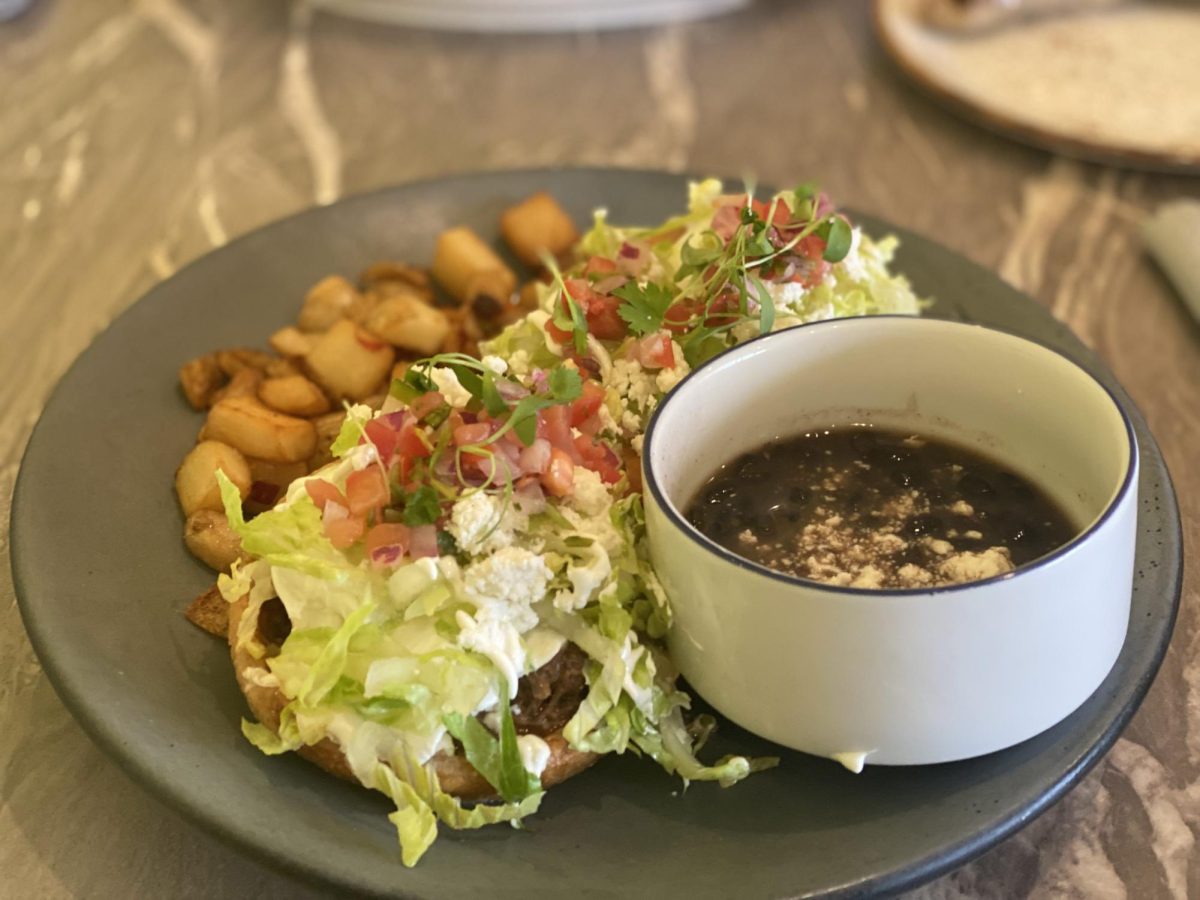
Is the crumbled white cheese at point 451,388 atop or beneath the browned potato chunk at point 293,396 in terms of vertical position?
atop

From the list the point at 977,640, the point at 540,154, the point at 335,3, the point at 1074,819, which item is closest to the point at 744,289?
the point at 977,640

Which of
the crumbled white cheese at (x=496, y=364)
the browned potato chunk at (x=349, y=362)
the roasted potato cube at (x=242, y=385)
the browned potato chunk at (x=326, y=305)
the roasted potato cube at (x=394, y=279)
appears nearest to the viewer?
the crumbled white cheese at (x=496, y=364)

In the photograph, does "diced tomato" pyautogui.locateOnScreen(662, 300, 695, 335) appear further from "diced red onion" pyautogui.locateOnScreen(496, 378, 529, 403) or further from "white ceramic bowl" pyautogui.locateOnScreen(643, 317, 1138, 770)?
"diced red onion" pyautogui.locateOnScreen(496, 378, 529, 403)

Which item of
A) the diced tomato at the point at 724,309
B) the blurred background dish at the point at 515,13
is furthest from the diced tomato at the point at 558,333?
the blurred background dish at the point at 515,13

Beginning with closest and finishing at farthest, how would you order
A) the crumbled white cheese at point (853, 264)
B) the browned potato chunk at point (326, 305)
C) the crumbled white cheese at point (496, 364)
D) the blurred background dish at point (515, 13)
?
the crumbled white cheese at point (496, 364)
the crumbled white cheese at point (853, 264)
the browned potato chunk at point (326, 305)
the blurred background dish at point (515, 13)

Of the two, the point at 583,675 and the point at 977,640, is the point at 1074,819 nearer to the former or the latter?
the point at 977,640

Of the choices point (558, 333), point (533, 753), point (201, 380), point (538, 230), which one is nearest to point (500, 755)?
point (533, 753)

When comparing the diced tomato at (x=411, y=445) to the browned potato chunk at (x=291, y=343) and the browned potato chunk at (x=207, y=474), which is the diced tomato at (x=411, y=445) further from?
the browned potato chunk at (x=291, y=343)
